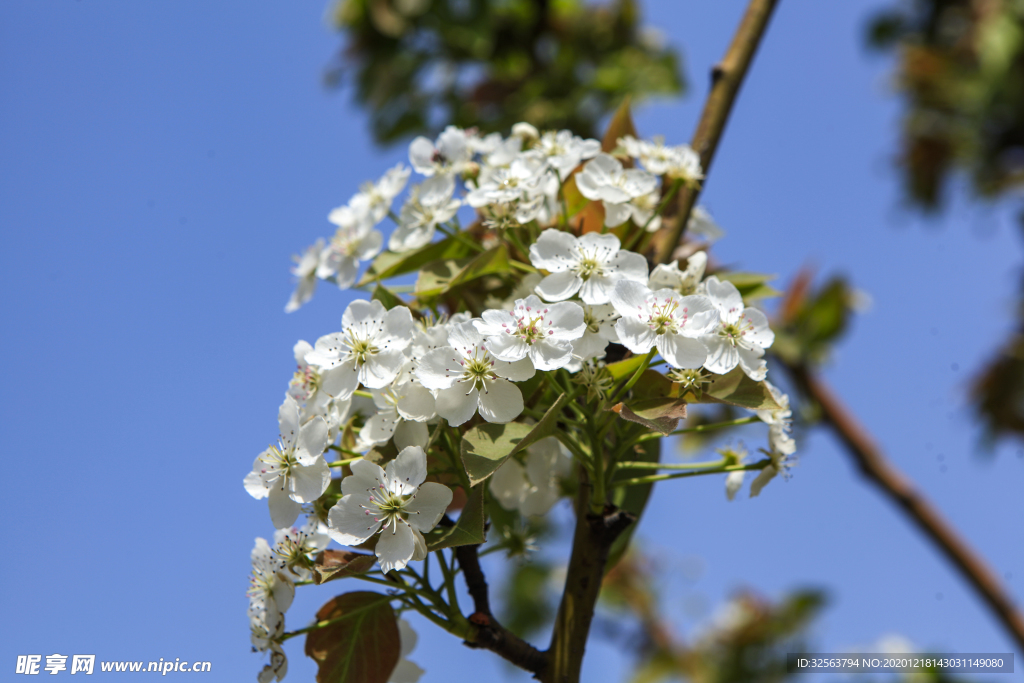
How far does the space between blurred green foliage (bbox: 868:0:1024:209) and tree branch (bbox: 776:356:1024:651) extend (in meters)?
2.38

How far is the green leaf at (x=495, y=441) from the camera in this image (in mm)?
527

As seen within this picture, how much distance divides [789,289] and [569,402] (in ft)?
6.79

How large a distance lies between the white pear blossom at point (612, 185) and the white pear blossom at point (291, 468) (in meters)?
0.34


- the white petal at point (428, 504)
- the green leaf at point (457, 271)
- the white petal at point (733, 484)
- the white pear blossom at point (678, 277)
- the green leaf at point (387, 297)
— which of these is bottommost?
the white petal at point (428, 504)

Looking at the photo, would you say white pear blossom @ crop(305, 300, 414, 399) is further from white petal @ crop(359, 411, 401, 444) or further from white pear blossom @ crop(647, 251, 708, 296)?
white pear blossom @ crop(647, 251, 708, 296)

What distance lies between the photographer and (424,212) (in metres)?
0.82

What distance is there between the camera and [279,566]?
66 cm

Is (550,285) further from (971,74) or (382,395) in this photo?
(971,74)

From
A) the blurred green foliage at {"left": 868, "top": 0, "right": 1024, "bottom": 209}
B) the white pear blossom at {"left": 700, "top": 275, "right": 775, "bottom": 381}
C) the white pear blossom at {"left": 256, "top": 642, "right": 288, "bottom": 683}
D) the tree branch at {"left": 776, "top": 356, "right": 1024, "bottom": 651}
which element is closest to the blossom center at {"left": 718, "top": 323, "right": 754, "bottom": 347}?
the white pear blossom at {"left": 700, "top": 275, "right": 775, "bottom": 381}

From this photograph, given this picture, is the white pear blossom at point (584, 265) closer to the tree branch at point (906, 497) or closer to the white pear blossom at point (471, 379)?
the white pear blossom at point (471, 379)

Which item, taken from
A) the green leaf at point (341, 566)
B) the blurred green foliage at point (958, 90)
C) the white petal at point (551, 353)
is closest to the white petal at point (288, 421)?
the green leaf at point (341, 566)

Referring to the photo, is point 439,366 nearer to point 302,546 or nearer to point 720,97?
point 302,546

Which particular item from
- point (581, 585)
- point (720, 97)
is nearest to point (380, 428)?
point (581, 585)

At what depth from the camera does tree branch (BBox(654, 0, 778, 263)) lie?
84 centimetres
